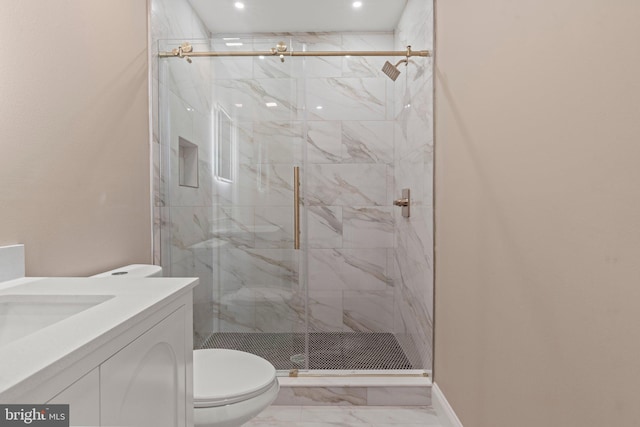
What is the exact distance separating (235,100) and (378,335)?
6.43 ft

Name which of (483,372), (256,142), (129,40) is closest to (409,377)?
(483,372)

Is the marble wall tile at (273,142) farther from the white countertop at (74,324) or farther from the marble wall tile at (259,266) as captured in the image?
the white countertop at (74,324)

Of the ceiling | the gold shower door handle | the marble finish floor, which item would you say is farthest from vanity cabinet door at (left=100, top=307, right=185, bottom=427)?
the ceiling

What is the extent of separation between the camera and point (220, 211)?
1.96 m

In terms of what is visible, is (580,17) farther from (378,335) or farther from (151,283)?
(378,335)

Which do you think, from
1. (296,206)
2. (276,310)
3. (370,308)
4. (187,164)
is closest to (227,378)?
(276,310)

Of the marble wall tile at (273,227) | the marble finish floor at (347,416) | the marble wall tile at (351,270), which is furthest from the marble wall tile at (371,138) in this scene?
the marble finish floor at (347,416)

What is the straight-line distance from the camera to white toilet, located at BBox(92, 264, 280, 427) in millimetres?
1087

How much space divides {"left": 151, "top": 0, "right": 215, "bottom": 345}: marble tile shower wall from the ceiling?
571 millimetres

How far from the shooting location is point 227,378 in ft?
4.02

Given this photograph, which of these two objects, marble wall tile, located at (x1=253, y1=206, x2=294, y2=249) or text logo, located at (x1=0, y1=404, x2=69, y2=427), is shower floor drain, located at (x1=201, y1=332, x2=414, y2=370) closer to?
marble wall tile, located at (x1=253, y1=206, x2=294, y2=249)

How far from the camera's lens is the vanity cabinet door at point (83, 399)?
451 mm

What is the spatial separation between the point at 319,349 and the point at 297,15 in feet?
7.78

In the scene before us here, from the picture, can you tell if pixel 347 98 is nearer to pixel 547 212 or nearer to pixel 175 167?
pixel 175 167
